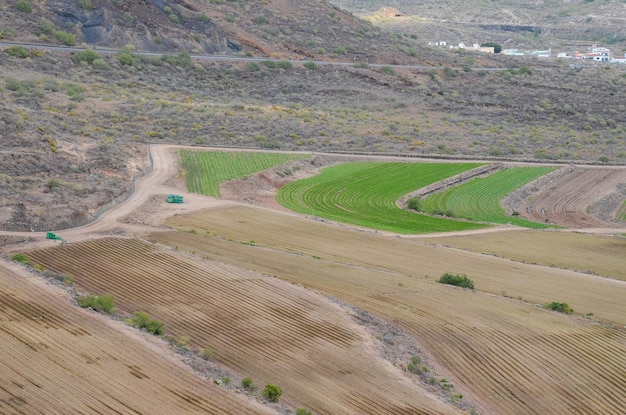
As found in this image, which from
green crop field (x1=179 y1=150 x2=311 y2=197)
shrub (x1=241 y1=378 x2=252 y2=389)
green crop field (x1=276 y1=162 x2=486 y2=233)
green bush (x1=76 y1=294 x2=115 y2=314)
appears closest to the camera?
shrub (x1=241 y1=378 x2=252 y2=389)

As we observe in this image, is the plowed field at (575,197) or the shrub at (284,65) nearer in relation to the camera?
the plowed field at (575,197)

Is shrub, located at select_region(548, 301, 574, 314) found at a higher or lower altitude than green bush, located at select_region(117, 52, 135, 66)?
lower

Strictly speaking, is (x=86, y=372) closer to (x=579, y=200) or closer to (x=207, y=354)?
(x=207, y=354)

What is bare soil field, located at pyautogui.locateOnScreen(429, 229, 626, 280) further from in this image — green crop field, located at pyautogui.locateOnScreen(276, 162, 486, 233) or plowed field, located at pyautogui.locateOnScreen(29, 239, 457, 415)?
plowed field, located at pyautogui.locateOnScreen(29, 239, 457, 415)

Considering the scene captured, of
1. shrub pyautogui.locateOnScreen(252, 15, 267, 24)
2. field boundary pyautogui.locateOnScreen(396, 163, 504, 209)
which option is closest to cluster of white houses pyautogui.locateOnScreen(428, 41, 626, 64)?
shrub pyautogui.locateOnScreen(252, 15, 267, 24)

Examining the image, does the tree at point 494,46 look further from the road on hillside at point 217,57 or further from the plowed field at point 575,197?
the plowed field at point 575,197

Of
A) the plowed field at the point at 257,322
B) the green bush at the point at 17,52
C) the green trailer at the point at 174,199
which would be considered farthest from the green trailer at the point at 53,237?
the green bush at the point at 17,52
